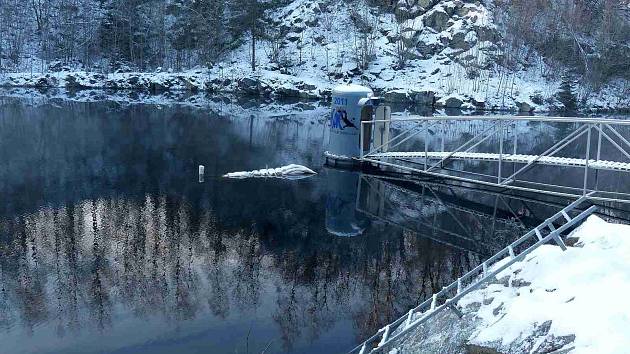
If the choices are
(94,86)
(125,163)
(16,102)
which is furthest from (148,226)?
(94,86)

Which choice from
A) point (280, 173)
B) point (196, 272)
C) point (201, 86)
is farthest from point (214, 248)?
point (201, 86)

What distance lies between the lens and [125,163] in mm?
21797

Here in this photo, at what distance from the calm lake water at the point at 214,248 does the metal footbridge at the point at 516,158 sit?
49.0 inches

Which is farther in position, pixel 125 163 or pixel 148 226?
pixel 125 163

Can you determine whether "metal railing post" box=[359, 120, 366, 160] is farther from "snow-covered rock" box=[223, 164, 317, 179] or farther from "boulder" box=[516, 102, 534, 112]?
"boulder" box=[516, 102, 534, 112]

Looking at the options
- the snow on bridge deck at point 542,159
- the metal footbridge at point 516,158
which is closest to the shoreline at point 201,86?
the metal footbridge at point 516,158

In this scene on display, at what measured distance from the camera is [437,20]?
60.9m

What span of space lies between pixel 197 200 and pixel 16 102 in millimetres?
32676

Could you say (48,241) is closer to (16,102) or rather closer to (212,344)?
(212,344)

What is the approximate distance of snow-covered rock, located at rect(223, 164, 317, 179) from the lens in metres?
20.0

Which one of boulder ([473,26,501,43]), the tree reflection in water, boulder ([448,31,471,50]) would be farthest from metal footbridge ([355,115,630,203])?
boulder ([473,26,501,43])

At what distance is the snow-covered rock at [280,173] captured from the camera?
787 inches

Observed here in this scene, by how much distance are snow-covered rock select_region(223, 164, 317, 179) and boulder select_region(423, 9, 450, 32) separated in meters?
45.6

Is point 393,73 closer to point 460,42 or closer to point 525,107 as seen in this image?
point 460,42
